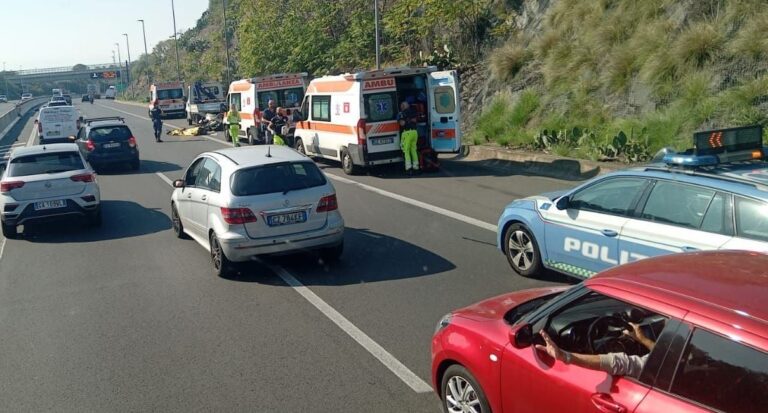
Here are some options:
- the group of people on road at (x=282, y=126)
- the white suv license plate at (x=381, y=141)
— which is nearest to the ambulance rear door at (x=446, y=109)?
the group of people on road at (x=282, y=126)

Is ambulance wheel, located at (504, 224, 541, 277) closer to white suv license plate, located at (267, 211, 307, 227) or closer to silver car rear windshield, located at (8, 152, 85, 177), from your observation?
white suv license plate, located at (267, 211, 307, 227)

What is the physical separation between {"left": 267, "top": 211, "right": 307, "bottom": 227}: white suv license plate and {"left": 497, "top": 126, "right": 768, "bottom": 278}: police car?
270 centimetres

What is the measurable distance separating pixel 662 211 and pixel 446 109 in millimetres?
10764

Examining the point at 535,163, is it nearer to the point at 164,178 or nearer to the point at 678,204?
the point at 164,178

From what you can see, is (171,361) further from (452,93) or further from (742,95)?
(742,95)

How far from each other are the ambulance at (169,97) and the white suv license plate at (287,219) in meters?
42.0

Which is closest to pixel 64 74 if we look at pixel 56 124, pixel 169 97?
pixel 169 97

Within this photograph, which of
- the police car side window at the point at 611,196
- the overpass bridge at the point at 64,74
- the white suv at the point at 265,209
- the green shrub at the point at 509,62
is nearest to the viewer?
the police car side window at the point at 611,196

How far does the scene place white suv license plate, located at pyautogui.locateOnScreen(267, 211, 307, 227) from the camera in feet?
28.6

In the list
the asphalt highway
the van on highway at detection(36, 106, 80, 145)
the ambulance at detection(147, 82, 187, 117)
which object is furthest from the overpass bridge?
the asphalt highway

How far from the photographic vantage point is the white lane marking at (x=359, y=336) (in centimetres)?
562

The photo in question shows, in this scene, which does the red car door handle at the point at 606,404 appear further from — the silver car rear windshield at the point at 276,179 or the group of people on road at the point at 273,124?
the group of people on road at the point at 273,124

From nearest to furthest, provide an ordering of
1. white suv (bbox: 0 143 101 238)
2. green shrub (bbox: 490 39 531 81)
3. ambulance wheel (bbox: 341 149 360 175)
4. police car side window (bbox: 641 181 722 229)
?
police car side window (bbox: 641 181 722 229) < white suv (bbox: 0 143 101 238) < ambulance wheel (bbox: 341 149 360 175) < green shrub (bbox: 490 39 531 81)

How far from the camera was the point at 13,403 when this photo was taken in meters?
5.64
